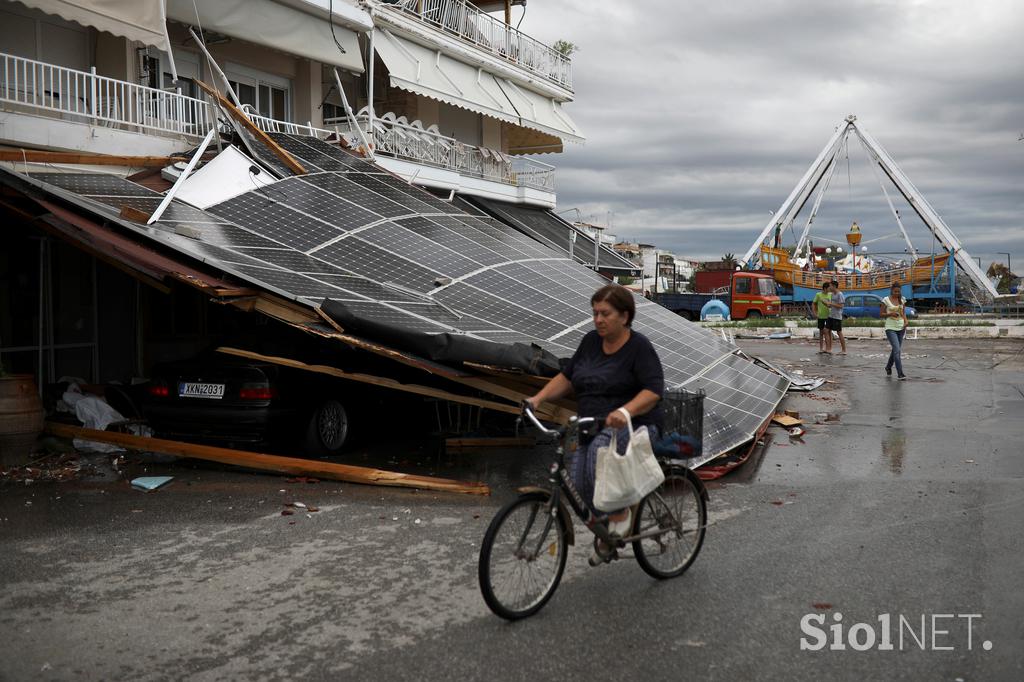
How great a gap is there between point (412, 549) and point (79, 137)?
30.9 ft

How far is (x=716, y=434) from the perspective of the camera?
355 inches

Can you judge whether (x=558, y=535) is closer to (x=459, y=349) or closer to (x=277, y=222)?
(x=459, y=349)

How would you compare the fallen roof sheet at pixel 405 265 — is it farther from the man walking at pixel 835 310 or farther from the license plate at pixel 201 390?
the man walking at pixel 835 310

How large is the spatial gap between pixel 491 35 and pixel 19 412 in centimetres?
1910

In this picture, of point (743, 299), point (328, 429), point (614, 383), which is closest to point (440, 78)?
point (328, 429)

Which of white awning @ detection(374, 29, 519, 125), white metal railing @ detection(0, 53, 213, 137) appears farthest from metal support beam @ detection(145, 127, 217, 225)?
white awning @ detection(374, 29, 519, 125)

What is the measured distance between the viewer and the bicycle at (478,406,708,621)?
4.57 m

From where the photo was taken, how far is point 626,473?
475 centimetres

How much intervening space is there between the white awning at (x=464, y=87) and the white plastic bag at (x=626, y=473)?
56.1 feet

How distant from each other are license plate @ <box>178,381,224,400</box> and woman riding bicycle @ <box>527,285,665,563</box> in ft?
15.7

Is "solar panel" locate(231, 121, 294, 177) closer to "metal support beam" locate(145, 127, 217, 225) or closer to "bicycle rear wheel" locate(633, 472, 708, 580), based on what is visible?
"metal support beam" locate(145, 127, 217, 225)

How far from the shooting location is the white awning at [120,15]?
11859 millimetres

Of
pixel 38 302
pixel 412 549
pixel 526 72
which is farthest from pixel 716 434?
pixel 526 72

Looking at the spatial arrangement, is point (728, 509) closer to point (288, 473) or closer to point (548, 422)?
point (548, 422)
